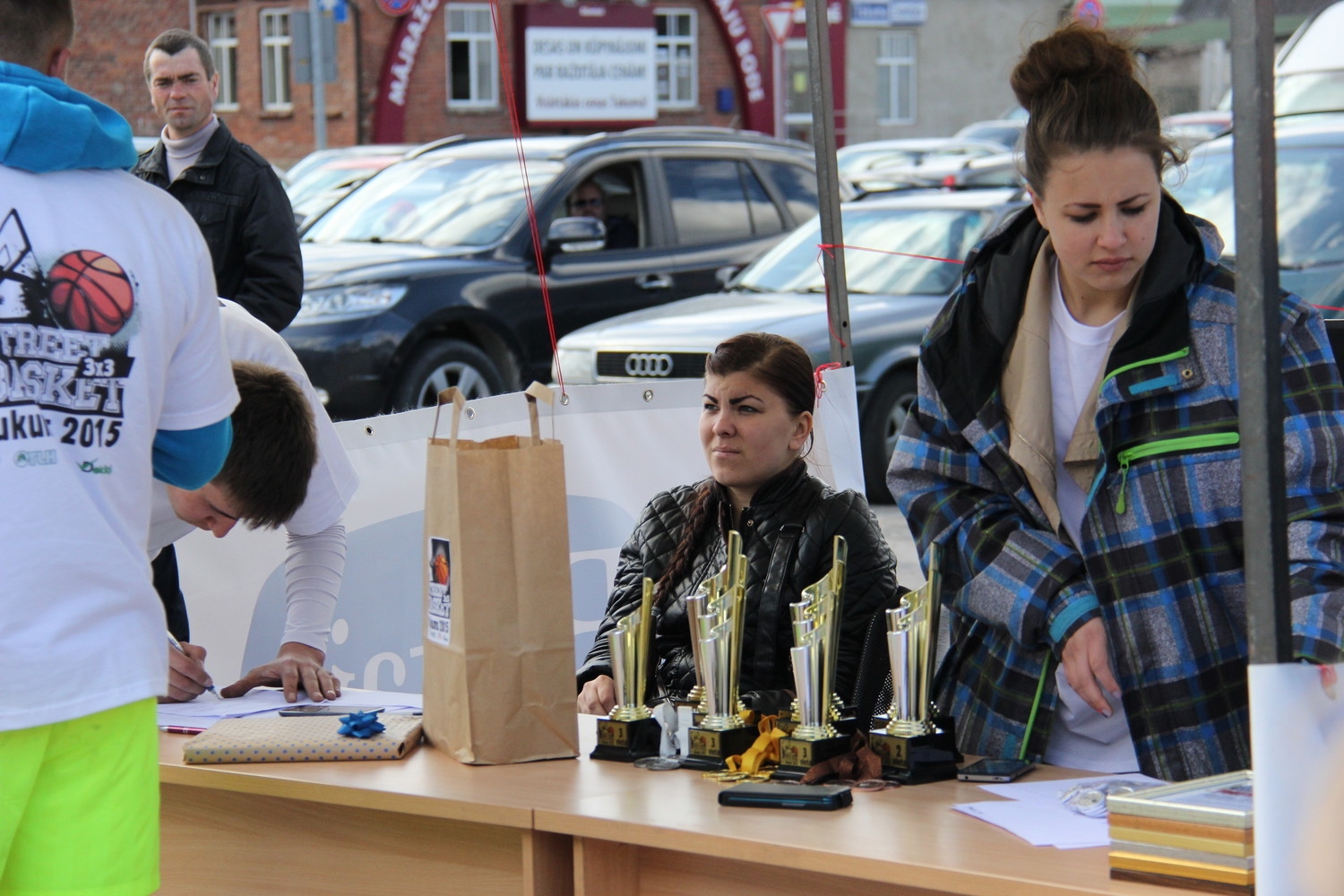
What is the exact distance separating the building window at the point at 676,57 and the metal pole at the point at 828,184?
91.2 ft

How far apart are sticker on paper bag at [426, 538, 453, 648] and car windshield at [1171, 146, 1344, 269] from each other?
487cm

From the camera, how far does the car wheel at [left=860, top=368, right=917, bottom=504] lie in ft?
25.9

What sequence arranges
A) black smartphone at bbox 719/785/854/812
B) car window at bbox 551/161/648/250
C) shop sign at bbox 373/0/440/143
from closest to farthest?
black smartphone at bbox 719/785/854/812 → car window at bbox 551/161/648/250 → shop sign at bbox 373/0/440/143

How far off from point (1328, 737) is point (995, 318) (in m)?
0.97

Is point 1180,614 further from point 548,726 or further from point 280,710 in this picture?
point 280,710

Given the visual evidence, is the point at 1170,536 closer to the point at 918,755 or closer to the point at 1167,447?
the point at 1167,447

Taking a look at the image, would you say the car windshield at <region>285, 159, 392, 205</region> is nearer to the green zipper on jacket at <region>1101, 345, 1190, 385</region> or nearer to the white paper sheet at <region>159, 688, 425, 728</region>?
the white paper sheet at <region>159, 688, 425, 728</region>

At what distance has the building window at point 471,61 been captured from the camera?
2945 centimetres

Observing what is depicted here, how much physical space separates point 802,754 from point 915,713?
163mm

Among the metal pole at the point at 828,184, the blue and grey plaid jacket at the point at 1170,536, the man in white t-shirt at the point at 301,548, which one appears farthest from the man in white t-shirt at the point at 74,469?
the metal pole at the point at 828,184

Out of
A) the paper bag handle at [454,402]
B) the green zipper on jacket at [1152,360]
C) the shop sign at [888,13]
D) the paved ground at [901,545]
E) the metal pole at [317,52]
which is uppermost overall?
the shop sign at [888,13]

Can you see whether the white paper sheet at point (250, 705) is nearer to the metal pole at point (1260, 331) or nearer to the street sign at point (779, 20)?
the metal pole at point (1260, 331)

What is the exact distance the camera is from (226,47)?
96.6 ft

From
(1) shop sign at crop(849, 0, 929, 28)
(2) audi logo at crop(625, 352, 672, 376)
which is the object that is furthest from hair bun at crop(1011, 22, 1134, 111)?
(1) shop sign at crop(849, 0, 929, 28)
